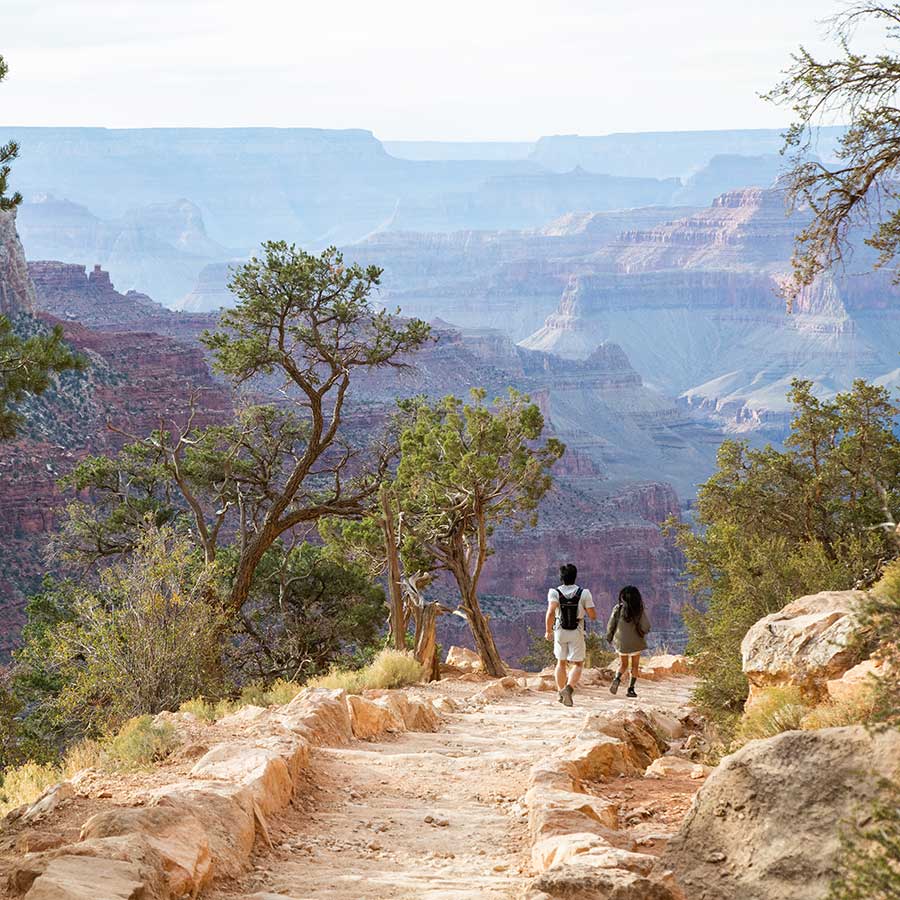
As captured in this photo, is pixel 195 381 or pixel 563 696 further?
pixel 195 381

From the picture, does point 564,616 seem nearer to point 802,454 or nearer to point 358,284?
point 802,454

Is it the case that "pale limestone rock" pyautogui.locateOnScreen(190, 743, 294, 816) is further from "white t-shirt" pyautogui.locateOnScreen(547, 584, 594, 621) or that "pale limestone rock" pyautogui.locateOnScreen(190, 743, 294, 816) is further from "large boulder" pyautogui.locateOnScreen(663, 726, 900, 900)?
"white t-shirt" pyautogui.locateOnScreen(547, 584, 594, 621)

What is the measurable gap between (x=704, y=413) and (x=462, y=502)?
529ft

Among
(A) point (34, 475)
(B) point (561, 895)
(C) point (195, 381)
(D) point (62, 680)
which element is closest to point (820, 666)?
(B) point (561, 895)

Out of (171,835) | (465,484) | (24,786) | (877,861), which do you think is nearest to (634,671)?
(465,484)

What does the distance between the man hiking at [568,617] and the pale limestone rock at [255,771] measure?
19.2 feet

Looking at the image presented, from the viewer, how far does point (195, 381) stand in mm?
67500

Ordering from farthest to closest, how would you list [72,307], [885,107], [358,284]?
[72,307] < [358,284] < [885,107]

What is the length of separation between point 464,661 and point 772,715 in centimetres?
1728

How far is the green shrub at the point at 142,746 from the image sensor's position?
8508mm

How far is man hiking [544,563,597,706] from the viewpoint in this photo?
1341cm

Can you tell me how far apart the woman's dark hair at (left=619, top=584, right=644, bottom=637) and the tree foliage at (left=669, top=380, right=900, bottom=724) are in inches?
32.6

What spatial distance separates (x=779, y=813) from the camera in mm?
4852

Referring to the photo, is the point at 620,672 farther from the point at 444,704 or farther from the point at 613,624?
the point at 444,704
